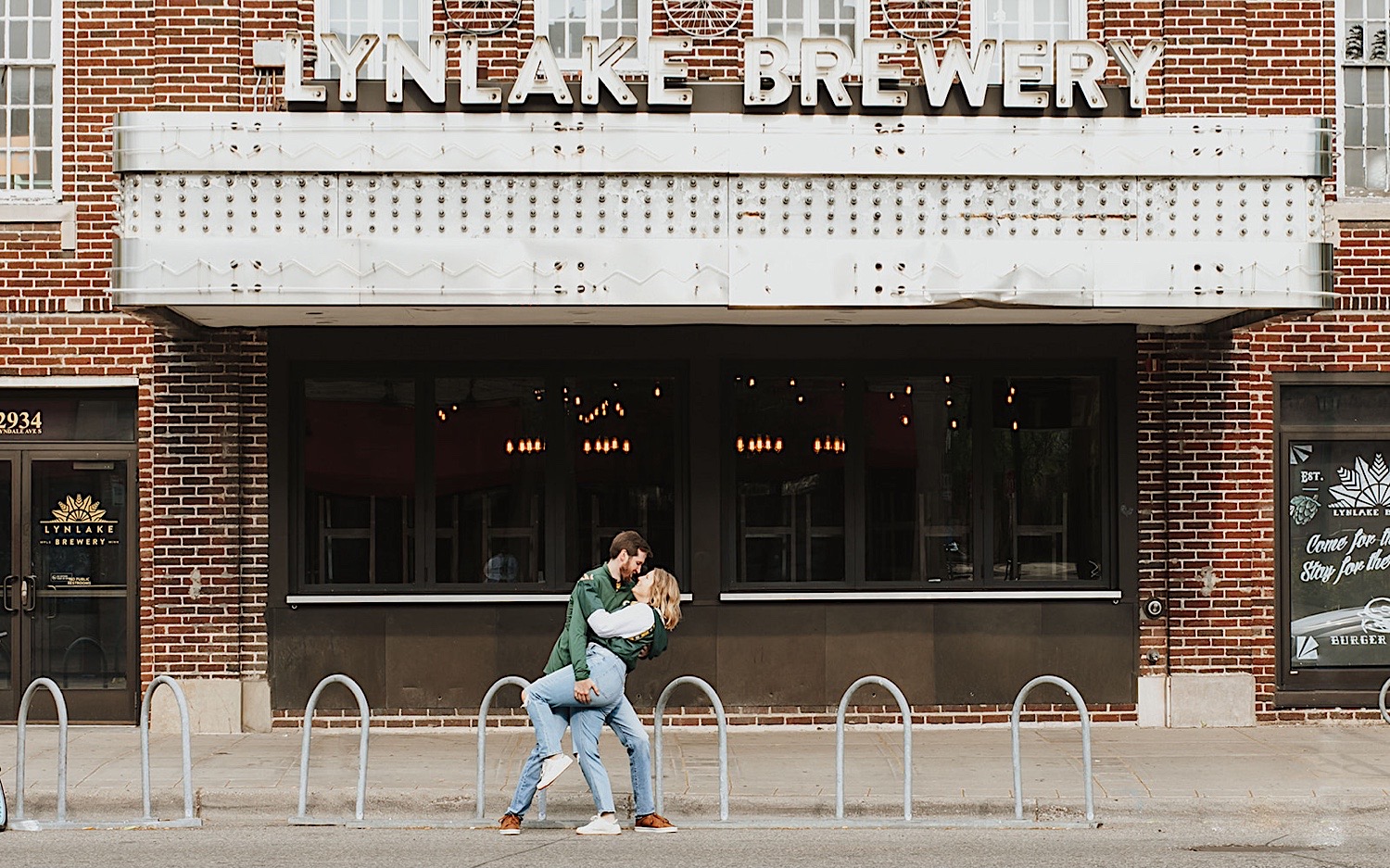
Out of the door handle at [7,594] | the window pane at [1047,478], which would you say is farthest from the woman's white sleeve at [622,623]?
the door handle at [7,594]

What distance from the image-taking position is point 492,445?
529 inches

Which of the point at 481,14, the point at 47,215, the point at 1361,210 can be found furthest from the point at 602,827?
the point at 1361,210

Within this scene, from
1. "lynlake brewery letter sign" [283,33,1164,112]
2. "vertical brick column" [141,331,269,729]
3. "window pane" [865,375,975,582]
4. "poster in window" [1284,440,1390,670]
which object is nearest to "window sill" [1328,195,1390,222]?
"poster in window" [1284,440,1390,670]

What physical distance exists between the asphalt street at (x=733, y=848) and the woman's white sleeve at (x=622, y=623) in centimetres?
126

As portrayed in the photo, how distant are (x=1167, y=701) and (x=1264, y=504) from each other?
1924mm

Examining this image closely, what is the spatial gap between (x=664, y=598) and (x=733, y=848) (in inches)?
61.3

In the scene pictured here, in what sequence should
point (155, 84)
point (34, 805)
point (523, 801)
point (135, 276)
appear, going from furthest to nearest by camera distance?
point (155, 84) < point (135, 276) < point (34, 805) < point (523, 801)

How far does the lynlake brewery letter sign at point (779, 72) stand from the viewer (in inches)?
455

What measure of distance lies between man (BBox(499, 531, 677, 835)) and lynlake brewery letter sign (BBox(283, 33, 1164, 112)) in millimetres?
3882

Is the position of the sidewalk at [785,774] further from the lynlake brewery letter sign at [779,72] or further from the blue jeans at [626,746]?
the lynlake brewery letter sign at [779,72]

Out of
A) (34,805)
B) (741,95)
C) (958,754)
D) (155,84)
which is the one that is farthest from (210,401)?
(958,754)

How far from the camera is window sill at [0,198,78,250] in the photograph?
1323 cm

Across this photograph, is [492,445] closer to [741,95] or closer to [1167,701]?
[741,95]

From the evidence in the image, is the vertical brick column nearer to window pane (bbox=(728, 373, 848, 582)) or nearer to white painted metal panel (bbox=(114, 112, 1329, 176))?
white painted metal panel (bbox=(114, 112, 1329, 176))
